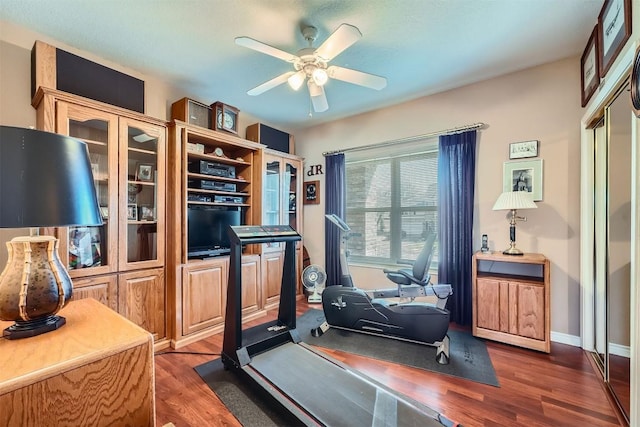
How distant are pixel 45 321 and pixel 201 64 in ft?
8.08

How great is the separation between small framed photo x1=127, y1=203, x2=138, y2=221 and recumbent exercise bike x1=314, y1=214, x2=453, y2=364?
2.02 meters

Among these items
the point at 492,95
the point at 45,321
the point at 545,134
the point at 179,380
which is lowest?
the point at 179,380

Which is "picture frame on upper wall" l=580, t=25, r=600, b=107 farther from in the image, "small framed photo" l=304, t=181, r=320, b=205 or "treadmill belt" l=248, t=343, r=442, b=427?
"small framed photo" l=304, t=181, r=320, b=205

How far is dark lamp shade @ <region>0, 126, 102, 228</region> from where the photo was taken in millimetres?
893

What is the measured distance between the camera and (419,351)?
2.53 m

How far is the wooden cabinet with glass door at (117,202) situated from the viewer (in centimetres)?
214

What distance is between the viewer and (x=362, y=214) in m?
4.04

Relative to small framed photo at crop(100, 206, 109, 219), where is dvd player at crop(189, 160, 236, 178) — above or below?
above

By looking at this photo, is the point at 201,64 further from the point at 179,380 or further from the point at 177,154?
the point at 179,380

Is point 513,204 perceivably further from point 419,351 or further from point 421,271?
point 419,351

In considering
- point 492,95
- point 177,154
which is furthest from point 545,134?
point 177,154

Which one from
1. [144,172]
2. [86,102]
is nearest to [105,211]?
[144,172]

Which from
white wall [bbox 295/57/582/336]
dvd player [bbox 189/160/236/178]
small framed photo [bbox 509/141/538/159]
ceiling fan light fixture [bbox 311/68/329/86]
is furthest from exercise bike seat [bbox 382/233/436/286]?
dvd player [bbox 189/160/236/178]

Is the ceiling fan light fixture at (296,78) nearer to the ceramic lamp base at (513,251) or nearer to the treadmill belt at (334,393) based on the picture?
the treadmill belt at (334,393)
